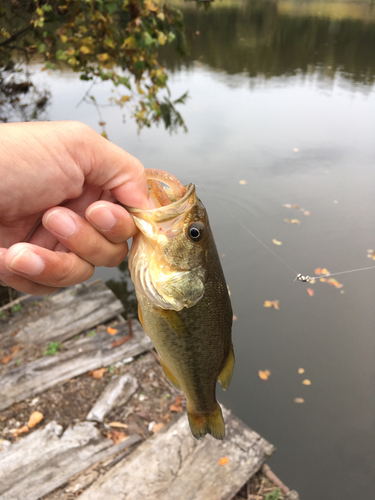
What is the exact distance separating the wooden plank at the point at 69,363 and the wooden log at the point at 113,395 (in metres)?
0.30

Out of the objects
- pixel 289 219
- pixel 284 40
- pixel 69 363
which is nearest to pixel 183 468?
pixel 69 363

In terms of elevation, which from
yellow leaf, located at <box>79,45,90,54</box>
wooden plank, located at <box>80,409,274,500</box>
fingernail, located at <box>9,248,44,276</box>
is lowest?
wooden plank, located at <box>80,409,274,500</box>

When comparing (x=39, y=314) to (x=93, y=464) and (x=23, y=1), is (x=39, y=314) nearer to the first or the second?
(x=93, y=464)

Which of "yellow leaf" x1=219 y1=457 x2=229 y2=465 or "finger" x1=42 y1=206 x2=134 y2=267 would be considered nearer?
"finger" x1=42 y1=206 x2=134 y2=267

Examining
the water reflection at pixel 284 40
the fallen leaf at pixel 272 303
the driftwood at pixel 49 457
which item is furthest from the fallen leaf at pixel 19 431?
the water reflection at pixel 284 40

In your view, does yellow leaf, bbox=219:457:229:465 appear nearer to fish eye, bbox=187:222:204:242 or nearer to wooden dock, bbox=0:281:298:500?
wooden dock, bbox=0:281:298:500

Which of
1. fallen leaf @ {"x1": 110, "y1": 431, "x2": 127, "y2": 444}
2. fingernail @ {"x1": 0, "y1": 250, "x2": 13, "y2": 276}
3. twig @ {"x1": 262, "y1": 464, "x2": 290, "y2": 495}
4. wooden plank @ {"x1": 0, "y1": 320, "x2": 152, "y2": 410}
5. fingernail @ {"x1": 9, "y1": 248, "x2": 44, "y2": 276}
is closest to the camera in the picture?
fingernail @ {"x1": 9, "y1": 248, "x2": 44, "y2": 276}

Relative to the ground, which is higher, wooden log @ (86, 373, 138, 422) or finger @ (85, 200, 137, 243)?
finger @ (85, 200, 137, 243)

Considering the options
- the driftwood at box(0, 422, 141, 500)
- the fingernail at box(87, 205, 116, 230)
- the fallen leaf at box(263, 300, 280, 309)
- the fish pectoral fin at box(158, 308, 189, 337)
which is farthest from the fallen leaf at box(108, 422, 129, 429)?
the fallen leaf at box(263, 300, 280, 309)

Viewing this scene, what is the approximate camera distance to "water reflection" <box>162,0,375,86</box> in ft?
51.8

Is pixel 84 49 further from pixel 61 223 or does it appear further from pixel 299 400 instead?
pixel 299 400

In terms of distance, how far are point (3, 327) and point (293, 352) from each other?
3.91m

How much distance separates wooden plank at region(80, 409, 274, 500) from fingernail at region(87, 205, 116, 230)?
235cm

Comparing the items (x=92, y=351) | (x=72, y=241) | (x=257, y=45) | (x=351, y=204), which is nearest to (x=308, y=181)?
(x=351, y=204)
